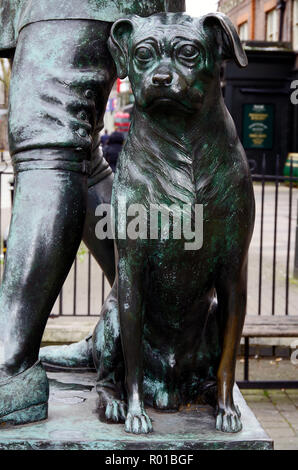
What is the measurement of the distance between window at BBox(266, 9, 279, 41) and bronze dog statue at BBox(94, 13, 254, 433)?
2862 centimetres

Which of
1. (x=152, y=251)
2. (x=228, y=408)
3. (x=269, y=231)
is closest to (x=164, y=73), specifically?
(x=152, y=251)

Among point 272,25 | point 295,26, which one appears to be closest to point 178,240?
point 295,26

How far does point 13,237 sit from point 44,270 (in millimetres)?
171

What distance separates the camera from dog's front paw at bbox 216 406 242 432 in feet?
7.96

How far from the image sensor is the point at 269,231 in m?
13.0

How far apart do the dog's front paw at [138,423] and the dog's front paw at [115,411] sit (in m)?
0.08

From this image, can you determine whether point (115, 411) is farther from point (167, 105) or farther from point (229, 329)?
point (167, 105)

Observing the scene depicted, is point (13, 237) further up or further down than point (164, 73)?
further down

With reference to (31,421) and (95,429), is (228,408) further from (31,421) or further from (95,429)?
(31,421)

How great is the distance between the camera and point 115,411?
2533 mm

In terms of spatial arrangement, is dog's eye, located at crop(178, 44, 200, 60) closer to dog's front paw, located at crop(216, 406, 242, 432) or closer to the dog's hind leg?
the dog's hind leg

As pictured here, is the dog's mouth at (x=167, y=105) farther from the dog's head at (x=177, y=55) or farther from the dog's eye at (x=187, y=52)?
the dog's eye at (x=187, y=52)

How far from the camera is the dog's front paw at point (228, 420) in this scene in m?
2.43

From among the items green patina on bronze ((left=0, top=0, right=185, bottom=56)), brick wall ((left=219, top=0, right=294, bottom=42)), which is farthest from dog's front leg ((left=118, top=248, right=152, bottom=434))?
brick wall ((left=219, top=0, right=294, bottom=42))
